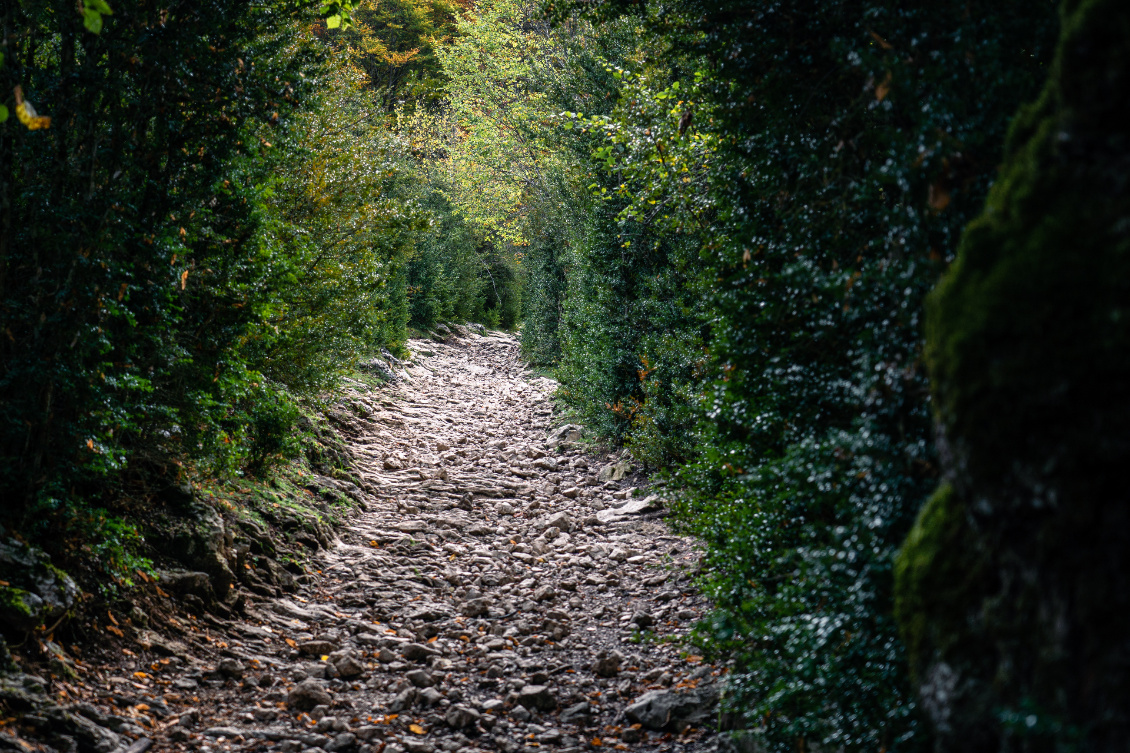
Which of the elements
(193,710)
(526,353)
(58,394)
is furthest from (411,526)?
(526,353)

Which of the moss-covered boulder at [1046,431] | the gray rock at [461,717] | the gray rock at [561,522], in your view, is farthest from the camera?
the gray rock at [561,522]

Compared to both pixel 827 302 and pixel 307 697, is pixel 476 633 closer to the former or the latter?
pixel 307 697

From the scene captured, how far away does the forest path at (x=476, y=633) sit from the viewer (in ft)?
13.6

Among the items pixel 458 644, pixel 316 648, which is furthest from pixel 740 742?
pixel 316 648

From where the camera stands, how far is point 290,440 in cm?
705

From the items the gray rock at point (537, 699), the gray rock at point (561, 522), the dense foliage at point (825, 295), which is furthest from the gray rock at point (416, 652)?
the gray rock at point (561, 522)

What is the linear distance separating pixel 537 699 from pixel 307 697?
1.48 meters

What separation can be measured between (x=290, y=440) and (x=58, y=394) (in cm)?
306

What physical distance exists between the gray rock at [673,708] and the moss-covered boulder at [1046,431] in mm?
2522

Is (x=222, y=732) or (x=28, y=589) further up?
(x=28, y=589)

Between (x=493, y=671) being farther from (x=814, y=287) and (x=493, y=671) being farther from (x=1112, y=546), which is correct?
(x=1112, y=546)

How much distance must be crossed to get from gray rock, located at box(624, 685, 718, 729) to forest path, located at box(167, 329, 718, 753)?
11mm

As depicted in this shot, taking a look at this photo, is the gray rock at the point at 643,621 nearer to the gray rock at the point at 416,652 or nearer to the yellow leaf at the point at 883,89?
the gray rock at the point at 416,652

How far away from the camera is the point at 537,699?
14.9 feet
